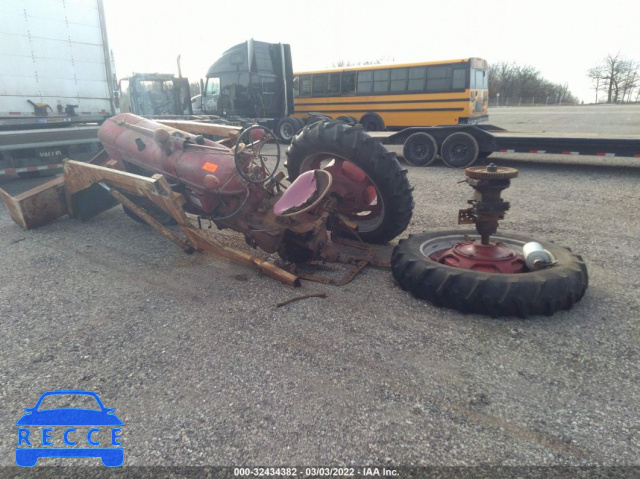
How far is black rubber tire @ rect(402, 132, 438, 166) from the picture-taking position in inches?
409

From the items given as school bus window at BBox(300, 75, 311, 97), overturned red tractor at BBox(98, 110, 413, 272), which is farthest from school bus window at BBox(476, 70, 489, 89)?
overturned red tractor at BBox(98, 110, 413, 272)

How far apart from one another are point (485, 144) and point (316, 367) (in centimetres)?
869

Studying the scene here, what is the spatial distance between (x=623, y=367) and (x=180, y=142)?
4.16 m

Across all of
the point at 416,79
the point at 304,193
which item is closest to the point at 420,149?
the point at 416,79

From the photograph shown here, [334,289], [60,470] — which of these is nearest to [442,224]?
[334,289]

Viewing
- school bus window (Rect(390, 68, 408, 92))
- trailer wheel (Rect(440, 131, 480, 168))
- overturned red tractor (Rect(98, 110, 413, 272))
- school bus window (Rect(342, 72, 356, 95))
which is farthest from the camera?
school bus window (Rect(342, 72, 356, 95))

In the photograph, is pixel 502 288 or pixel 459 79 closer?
pixel 502 288

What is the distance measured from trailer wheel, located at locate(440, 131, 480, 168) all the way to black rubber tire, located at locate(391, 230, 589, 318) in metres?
7.12

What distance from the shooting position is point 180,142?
449cm

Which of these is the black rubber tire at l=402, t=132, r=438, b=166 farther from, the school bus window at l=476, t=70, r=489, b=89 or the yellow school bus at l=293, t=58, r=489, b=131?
the school bus window at l=476, t=70, r=489, b=89

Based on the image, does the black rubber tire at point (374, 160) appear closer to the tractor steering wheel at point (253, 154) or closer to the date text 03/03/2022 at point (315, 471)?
the tractor steering wheel at point (253, 154)

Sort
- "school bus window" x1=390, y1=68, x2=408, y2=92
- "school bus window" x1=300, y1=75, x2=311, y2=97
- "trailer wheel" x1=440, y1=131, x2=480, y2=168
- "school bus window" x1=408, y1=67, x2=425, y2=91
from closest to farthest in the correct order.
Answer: "trailer wheel" x1=440, y1=131, x2=480, y2=168 → "school bus window" x1=408, y1=67, x2=425, y2=91 → "school bus window" x1=390, y1=68, x2=408, y2=92 → "school bus window" x1=300, y1=75, x2=311, y2=97

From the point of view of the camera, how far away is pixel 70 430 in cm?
221

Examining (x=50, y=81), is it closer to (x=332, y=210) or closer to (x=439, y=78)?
Answer: (x=332, y=210)
